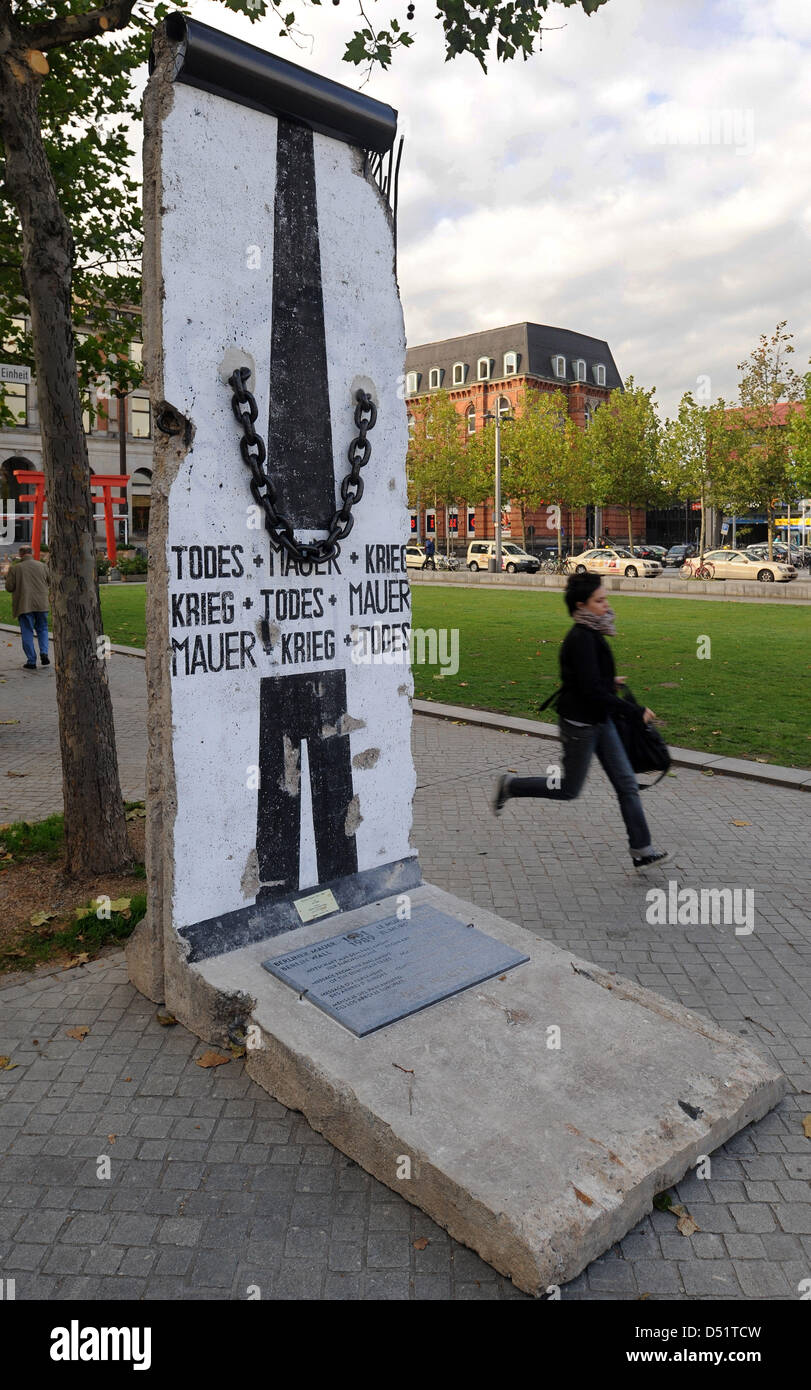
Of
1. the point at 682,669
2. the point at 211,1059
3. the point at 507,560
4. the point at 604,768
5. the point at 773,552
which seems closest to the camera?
the point at 211,1059

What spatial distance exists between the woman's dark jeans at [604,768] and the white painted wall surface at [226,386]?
1.62 m

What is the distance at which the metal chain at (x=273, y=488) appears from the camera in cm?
409

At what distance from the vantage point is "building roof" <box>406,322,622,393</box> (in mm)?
72438

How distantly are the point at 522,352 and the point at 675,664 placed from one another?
63.0 m

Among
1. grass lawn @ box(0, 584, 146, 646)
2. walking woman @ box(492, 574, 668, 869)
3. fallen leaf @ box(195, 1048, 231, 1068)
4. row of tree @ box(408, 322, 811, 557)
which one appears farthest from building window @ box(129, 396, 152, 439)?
fallen leaf @ box(195, 1048, 231, 1068)

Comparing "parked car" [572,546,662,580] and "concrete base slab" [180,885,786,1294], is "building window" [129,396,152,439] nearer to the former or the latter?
"parked car" [572,546,662,580]

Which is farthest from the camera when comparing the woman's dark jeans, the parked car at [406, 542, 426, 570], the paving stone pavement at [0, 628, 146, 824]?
the parked car at [406, 542, 426, 570]

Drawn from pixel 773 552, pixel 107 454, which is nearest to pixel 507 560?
pixel 773 552

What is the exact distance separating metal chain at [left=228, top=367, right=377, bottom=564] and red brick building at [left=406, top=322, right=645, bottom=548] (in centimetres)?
6418

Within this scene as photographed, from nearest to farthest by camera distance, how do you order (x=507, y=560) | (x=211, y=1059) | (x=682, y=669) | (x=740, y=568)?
(x=211, y=1059) < (x=682, y=669) < (x=740, y=568) < (x=507, y=560)

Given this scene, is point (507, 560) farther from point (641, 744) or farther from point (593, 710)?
point (593, 710)

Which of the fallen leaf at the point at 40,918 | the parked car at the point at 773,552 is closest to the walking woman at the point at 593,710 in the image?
the fallen leaf at the point at 40,918

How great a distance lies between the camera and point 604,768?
598 centimetres
